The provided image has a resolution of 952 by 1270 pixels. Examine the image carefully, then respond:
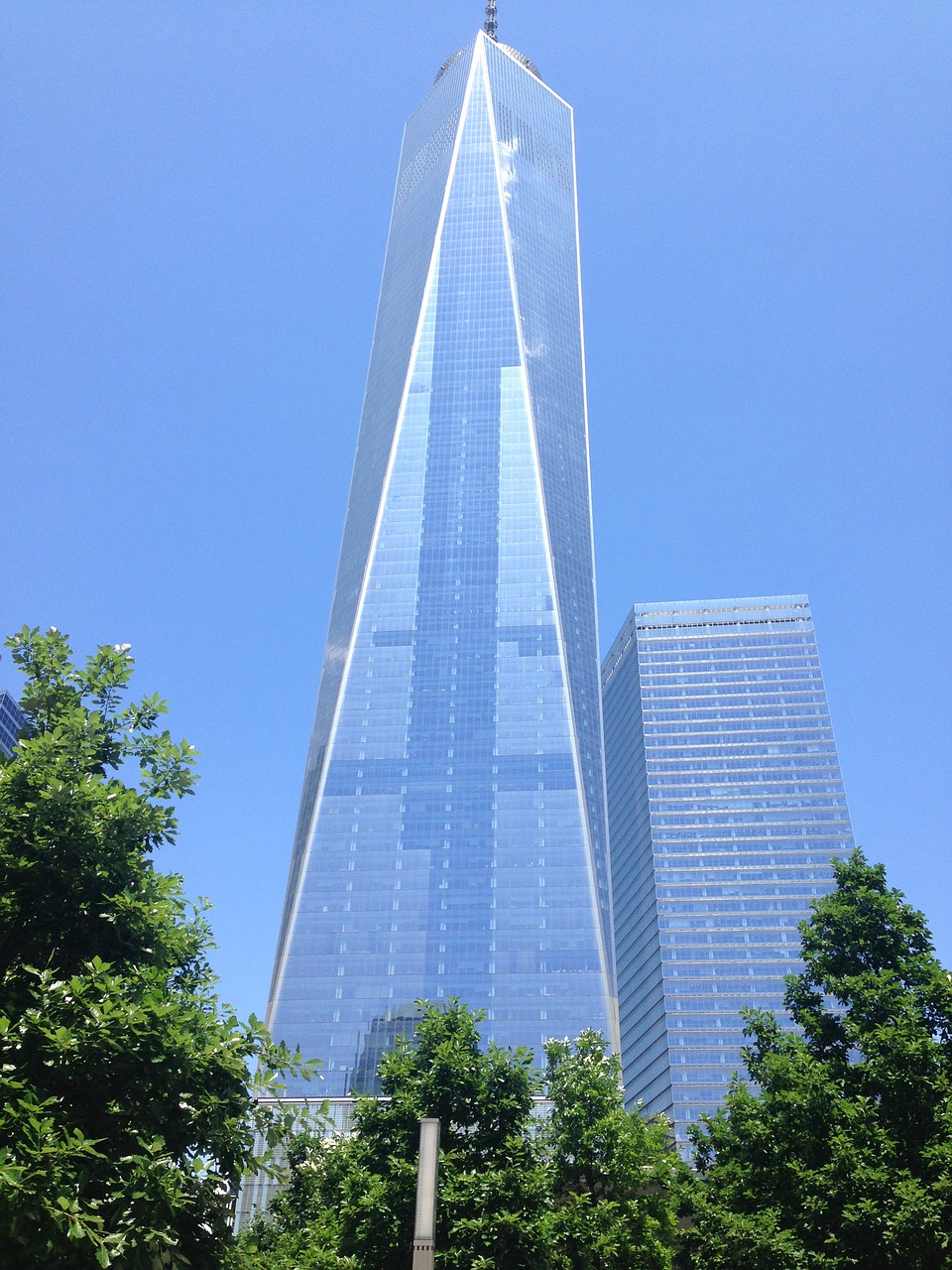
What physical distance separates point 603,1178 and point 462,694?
116929 millimetres

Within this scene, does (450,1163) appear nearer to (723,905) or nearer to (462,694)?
(462,694)

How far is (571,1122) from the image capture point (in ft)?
128

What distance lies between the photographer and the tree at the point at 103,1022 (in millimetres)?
18844

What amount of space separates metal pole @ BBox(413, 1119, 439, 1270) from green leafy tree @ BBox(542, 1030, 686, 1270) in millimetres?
16498

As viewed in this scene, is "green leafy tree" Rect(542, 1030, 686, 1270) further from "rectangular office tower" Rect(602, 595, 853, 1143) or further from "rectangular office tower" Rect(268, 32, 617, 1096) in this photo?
"rectangular office tower" Rect(602, 595, 853, 1143)

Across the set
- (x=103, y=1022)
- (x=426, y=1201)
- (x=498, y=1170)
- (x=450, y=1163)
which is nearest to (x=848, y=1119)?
(x=498, y=1170)

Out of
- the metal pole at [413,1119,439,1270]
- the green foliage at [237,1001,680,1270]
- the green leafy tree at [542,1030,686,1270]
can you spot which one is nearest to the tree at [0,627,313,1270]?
the metal pole at [413,1119,439,1270]

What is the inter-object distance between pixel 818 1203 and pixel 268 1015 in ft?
378

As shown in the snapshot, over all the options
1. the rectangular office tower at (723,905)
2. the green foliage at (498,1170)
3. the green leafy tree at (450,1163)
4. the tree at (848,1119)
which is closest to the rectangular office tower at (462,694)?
the rectangular office tower at (723,905)

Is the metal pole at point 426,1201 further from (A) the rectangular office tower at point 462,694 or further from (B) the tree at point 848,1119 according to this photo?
(A) the rectangular office tower at point 462,694

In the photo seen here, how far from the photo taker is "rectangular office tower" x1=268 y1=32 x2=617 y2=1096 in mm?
134250

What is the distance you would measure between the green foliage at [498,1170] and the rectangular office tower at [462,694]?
269 ft

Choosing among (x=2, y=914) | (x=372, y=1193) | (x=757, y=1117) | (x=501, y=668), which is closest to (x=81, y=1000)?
(x=2, y=914)

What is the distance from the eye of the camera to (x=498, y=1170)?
33.0 metres
